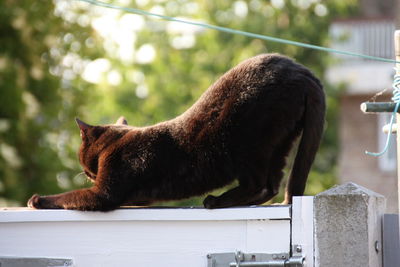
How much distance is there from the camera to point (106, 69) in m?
21.1

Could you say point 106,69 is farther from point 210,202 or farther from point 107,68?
point 210,202

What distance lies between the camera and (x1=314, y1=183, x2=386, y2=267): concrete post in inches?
140

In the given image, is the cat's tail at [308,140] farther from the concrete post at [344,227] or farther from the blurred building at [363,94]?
the blurred building at [363,94]

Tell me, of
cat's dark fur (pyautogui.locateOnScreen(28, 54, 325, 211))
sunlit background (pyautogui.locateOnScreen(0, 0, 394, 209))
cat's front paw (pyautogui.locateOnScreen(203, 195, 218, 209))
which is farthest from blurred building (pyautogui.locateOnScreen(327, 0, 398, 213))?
cat's front paw (pyautogui.locateOnScreen(203, 195, 218, 209))

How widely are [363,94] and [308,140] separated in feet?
43.2

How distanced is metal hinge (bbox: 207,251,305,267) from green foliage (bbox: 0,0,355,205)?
7970 millimetres

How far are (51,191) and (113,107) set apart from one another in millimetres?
7630

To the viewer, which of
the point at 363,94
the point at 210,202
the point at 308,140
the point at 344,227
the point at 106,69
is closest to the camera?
the point at 344,227

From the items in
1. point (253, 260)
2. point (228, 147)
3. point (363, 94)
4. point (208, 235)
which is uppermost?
point (363, 94)

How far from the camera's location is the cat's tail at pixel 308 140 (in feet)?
14.2

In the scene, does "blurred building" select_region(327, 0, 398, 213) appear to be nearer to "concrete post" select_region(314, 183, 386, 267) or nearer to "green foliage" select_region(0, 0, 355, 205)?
"green foliage" select_region(0, 0, 355, 205)

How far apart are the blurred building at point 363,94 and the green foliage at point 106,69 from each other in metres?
0.53

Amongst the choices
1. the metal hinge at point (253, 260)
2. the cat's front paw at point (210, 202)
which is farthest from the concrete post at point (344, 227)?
the cat's front paw at point (210, 202)

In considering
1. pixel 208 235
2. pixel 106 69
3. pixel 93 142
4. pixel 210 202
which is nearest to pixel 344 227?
pixel 208 235
